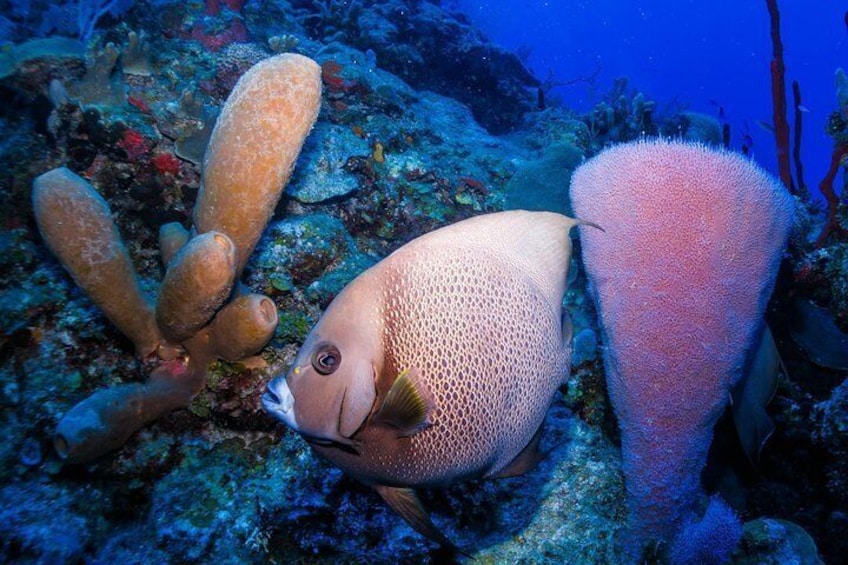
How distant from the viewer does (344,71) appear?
5.30 m

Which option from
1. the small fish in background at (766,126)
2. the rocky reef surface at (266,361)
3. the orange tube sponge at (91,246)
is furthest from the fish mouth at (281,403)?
the small fish in background at (766,126)

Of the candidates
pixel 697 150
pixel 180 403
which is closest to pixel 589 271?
pixel 697 150

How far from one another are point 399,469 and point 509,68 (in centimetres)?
1016

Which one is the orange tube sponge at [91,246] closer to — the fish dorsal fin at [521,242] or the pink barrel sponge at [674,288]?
the fish dorsal fin at [521,242]

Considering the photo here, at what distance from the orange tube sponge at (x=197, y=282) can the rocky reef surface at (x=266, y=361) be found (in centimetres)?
39

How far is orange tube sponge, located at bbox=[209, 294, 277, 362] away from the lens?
82.3 inches

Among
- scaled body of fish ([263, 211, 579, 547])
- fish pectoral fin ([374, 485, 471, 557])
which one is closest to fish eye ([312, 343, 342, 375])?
scaled body of fish ([263, 211, 579, 547])

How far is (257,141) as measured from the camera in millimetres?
1979

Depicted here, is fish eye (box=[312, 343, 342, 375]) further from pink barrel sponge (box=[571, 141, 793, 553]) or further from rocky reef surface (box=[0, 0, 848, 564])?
pink barrel sponge (box=[571, 141, 793, 553])

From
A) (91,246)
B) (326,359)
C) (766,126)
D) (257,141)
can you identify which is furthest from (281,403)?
(766,126)

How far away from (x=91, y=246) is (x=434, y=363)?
170 centimetres

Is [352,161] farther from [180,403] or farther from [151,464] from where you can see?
[151,464]

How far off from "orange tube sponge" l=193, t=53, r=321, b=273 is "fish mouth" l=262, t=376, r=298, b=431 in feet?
3.66

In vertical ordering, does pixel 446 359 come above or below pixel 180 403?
above
